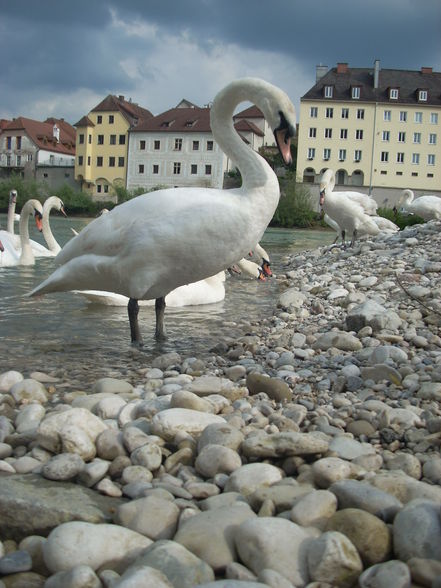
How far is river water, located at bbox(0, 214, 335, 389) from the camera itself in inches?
196

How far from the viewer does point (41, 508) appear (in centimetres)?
228

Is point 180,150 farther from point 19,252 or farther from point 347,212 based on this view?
point 19,252

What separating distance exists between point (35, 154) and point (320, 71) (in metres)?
35.1

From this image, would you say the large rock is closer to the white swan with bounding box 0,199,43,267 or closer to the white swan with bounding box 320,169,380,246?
the white swan with bounding box 0,199,43,267

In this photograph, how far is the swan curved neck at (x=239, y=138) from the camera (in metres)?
4.71

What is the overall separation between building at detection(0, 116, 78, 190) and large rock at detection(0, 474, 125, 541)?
247 feet

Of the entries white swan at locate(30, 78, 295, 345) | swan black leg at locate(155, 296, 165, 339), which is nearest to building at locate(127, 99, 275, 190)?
swan black leg at locate(155, 296, 165, 339)

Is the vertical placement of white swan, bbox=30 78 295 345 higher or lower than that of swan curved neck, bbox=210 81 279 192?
lower

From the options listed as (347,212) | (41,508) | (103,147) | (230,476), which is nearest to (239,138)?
(230,476)

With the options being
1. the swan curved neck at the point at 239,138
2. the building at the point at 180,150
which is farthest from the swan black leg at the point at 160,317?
the building at the point at 180,150

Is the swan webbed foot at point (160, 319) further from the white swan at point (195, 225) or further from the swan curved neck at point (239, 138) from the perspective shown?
the swan curved neck at point (239, 138)

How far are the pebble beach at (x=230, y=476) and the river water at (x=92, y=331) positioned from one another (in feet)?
1.23

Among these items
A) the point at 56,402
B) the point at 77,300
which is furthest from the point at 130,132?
the point at 56,402

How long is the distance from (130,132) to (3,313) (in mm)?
67299
